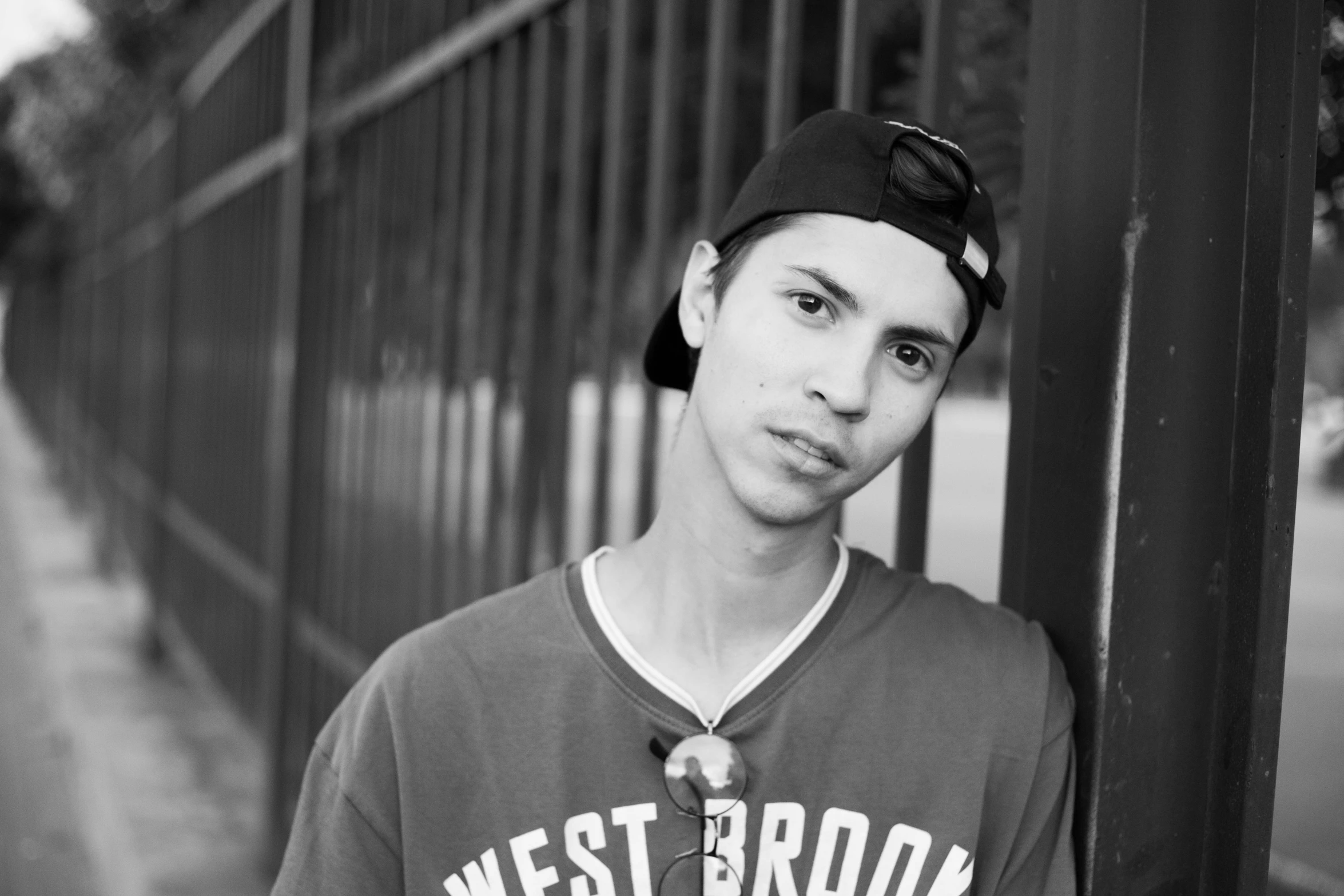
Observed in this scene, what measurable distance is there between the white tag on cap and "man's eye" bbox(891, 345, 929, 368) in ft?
0.32

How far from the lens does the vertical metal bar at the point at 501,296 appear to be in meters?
3.00

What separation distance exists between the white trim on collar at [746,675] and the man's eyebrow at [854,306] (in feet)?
1.03

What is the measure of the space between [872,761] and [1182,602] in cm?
38

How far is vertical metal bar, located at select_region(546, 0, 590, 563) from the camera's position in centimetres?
268

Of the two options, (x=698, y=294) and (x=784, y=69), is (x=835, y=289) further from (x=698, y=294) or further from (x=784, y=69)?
(x=784, y=69)

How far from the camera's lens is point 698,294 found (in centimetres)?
167

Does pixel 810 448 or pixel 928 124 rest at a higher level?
pixel 928 124

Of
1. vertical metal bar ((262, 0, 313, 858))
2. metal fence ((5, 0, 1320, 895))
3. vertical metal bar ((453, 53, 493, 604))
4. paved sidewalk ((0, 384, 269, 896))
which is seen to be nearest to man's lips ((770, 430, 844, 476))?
metal fence ((5, 0, 1320, 895))

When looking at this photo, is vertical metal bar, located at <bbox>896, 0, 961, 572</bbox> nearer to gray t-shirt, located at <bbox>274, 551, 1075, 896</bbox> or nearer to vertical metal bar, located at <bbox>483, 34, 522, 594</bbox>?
gray t-shirt, located at <bbox>274, 551, 1075, 896</bbox>

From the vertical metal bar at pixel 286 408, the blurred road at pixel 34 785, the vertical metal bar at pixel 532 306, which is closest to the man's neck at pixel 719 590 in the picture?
the vertical metal bar at pixel 532 306

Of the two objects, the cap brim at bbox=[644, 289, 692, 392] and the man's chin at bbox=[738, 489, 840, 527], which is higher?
the cap brim at bbox=[644, 289, 692, 392]

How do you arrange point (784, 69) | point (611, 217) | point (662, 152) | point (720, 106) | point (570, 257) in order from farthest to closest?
1. point (570, 257)
2. point (611, 217)
3. point (662, 152)
4. point (720, 106)
5. point (784, 69)

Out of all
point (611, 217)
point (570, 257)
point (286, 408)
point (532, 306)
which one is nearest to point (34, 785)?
point (286, 408)

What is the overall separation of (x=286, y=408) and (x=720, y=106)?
267 cm
